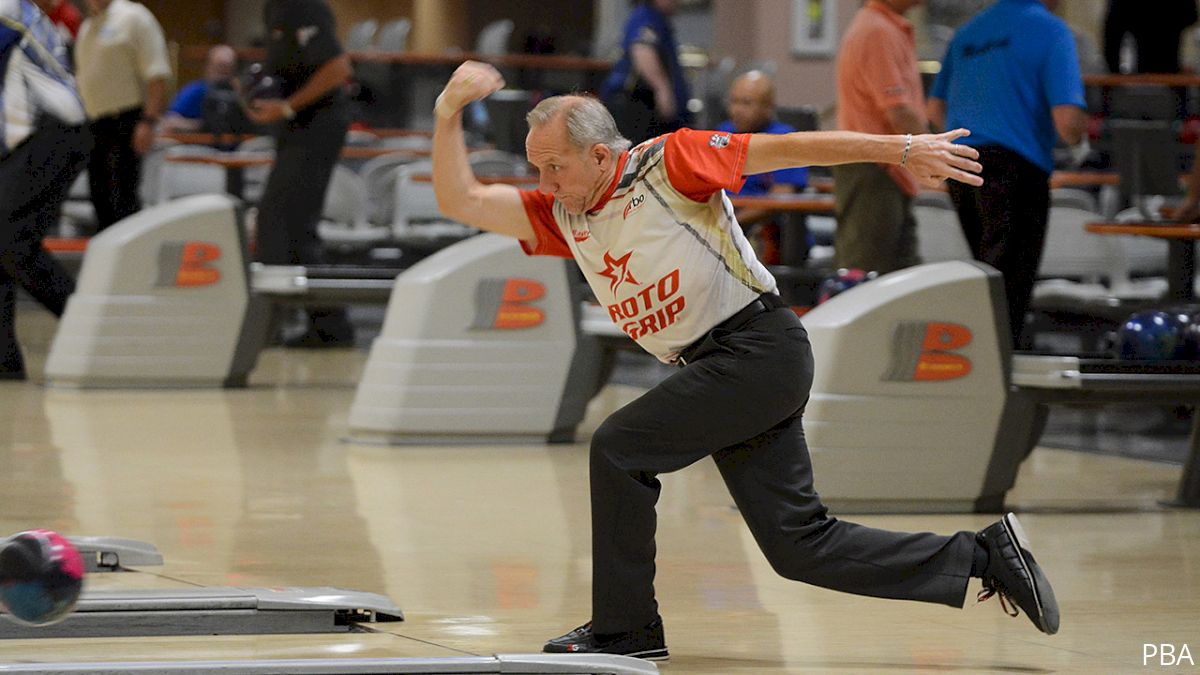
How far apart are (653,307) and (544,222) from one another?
0.34 m

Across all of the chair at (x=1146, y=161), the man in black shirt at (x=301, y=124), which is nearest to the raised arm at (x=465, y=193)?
the chair at (x=1146, y=161)

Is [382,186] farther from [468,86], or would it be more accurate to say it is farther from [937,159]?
[937,159]

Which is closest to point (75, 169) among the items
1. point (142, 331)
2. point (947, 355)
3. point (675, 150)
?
point (142, 331)

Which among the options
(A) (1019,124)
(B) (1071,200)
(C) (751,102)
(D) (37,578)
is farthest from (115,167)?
(D) (37,578)

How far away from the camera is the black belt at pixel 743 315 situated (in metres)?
4.37

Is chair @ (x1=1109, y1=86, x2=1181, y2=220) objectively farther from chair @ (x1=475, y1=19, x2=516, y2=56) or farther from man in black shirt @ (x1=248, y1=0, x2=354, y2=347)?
chair @ (x1=475, y1=19, x2=516, y2=56)

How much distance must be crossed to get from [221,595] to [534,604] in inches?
29.9

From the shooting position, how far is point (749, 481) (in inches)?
172

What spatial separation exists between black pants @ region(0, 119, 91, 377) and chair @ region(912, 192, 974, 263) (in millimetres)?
3984

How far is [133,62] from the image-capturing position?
1130 centimetres

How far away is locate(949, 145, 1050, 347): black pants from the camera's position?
7125 mm

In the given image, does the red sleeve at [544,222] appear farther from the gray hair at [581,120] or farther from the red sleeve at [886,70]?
the red sleeve at [886,70]

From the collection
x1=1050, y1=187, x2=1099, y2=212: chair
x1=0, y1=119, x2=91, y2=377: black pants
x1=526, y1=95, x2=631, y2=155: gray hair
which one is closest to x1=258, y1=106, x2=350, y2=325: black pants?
x1=0, y1=119, x2=91, y2=377: black pants

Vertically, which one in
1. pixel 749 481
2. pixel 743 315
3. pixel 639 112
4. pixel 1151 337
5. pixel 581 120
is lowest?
pixel 639 112
